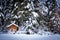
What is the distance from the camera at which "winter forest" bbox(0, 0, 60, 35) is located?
113 centimetres

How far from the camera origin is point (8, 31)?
3.77ft

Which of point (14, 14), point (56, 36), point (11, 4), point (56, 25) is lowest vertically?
point (56, 36)

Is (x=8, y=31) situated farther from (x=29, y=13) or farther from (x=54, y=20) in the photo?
(x=54, y=20)

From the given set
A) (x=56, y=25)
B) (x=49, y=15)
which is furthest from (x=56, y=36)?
(x=49, y=15)

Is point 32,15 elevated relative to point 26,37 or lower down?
elevated

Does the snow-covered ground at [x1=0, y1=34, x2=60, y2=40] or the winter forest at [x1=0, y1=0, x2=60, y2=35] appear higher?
the winter forest at [x1=0, y1=0, x2=60, y2=35]

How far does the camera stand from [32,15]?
1168mm

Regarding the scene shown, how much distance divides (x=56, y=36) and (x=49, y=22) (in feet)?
0.48

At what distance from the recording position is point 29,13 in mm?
1168

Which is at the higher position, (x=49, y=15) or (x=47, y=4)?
(x=47, y=4)

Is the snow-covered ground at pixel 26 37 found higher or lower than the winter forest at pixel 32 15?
lower

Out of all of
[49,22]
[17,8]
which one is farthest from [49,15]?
[17,8]

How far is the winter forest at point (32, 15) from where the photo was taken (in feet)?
3.70

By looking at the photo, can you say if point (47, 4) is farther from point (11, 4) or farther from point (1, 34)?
point (1, 34)
